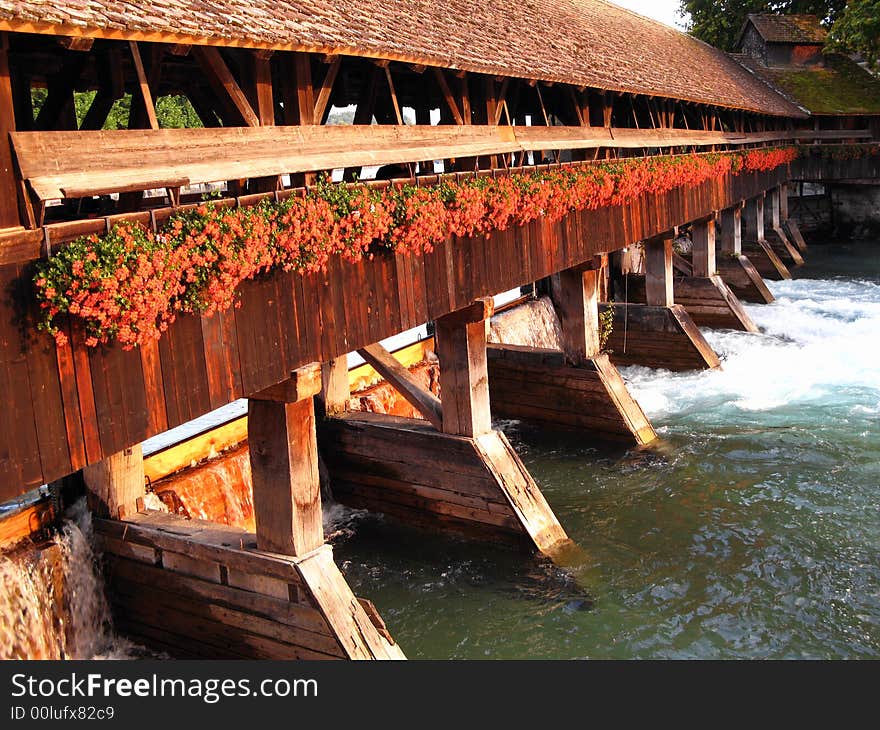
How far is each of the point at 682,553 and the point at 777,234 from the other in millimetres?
20581

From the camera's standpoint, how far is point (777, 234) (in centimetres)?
2683

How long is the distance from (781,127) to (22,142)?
25.5m

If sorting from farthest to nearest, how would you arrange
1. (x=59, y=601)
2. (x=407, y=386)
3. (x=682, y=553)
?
(x=407, y=386)
(x=682, y=553)
(x=59, y=601)

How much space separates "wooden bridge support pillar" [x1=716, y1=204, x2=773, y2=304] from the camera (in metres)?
19.8

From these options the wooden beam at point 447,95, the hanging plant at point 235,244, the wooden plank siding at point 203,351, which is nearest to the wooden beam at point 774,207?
the hanging plant at point 235,244

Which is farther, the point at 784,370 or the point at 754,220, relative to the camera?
the point at 754,220

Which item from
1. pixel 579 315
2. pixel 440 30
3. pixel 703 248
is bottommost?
pixel 579 315

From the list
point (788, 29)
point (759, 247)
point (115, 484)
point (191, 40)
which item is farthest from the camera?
point (788, 29)

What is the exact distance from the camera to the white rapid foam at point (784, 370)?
13.1m

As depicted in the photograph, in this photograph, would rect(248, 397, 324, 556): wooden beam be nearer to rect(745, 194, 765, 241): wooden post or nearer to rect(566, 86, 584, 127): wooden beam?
rect(566, 86, 584, 127): wooden beam

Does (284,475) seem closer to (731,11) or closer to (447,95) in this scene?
(447,95)

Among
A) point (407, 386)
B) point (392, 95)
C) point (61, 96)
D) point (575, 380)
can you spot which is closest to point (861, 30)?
point (575, 380)

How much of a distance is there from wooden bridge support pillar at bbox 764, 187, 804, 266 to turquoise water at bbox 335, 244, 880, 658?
45.6 ft
